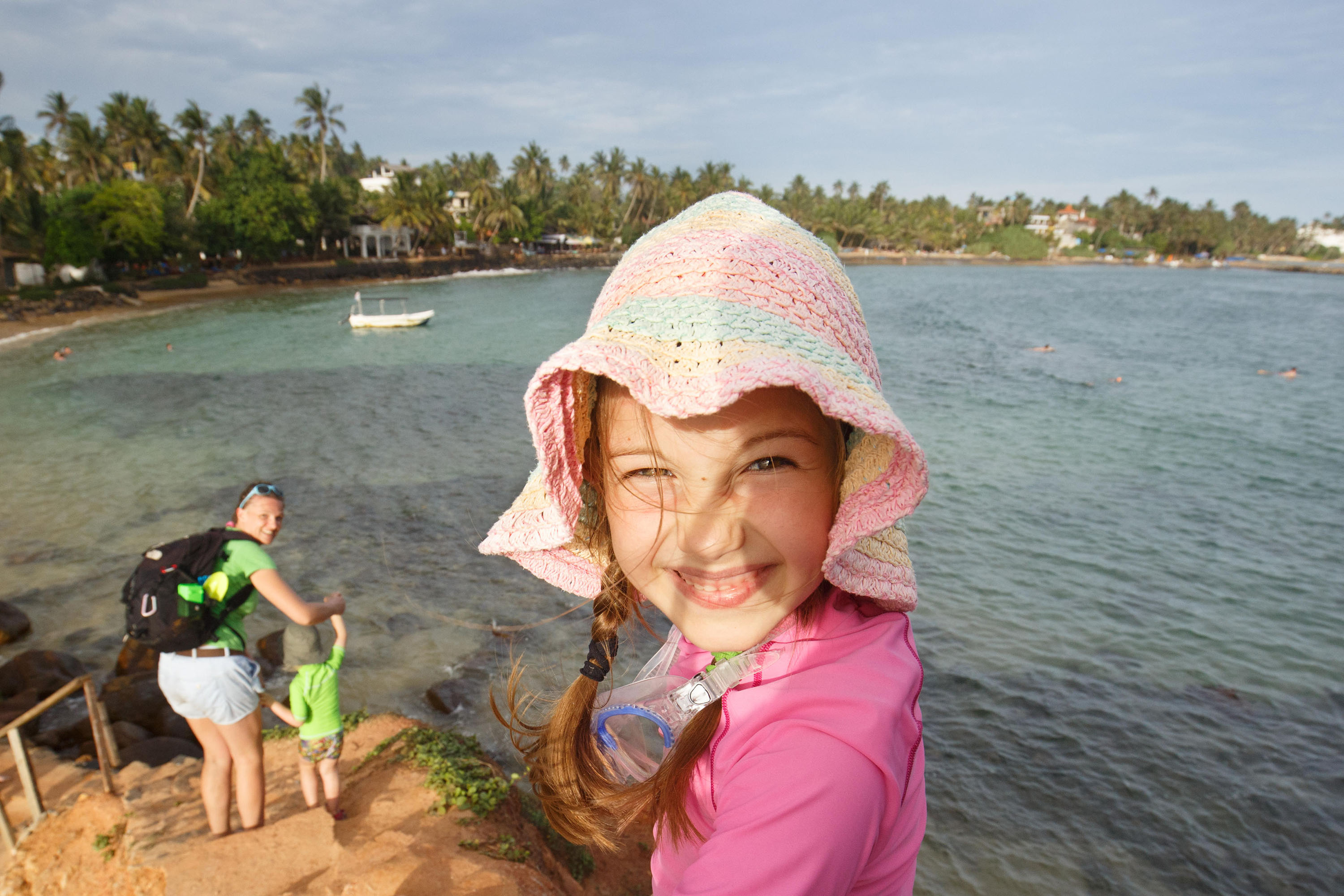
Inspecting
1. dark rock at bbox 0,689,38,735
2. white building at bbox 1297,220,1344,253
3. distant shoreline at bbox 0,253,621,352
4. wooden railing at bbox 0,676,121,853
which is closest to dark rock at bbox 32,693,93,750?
dark rock at bbox 0,689,38,735

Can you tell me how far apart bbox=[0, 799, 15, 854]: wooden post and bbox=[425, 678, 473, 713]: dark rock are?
2920 millimetres

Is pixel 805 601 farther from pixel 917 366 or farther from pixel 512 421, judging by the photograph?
pixel 917 366

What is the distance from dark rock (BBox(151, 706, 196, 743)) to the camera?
5.82 meters

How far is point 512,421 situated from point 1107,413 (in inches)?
605

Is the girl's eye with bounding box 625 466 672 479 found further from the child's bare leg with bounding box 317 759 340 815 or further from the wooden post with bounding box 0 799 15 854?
the wooden post with bounding box 0 799 15 854

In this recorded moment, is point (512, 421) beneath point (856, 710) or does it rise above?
beneath

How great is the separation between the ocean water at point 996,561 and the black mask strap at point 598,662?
2.31 feet

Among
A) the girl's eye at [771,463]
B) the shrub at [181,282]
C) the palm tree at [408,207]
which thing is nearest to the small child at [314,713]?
the girl's eye at [771,463]

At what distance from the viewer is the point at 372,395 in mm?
20250

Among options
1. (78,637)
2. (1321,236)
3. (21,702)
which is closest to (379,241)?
(78,637)

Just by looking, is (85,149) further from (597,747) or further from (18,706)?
(597,747)

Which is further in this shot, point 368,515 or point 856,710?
point 368,515

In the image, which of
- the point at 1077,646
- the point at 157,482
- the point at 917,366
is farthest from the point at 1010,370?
the point at 157,482

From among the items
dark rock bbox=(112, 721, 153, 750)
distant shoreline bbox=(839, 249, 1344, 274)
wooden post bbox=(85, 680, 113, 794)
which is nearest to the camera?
wooden post bbox=(85, 680, 113, 794)
